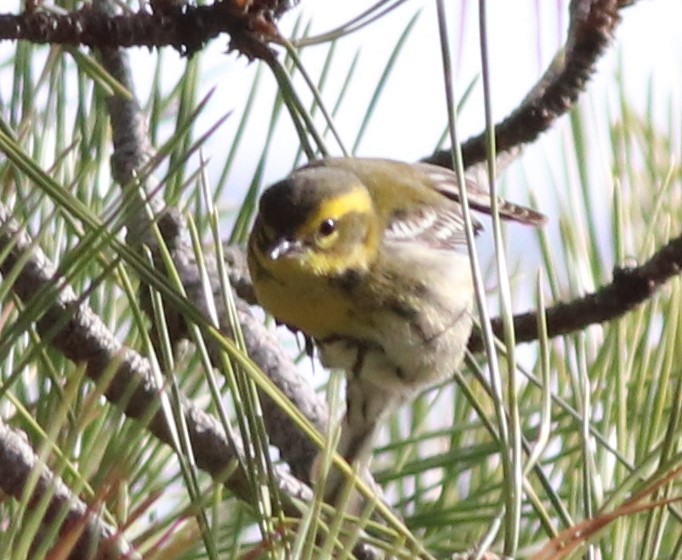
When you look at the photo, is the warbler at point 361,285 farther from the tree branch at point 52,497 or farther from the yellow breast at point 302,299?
the tree branch at point 52,497

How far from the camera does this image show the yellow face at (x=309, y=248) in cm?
98

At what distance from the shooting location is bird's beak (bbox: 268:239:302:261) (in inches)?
38.3

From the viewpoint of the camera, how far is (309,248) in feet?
3.44

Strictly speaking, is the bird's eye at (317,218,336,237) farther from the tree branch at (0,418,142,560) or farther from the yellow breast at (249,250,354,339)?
the tree branch at (0,418,142,560)

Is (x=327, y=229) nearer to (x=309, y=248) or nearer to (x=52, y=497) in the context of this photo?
(x=309, y=248)

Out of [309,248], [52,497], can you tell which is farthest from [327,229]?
[52,497]

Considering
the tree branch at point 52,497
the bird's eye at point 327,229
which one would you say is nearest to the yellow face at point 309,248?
the bird's eye at point 327,229

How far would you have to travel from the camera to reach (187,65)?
0.83 metres

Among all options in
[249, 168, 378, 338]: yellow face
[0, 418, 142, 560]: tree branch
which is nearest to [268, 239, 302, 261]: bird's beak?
[249, 168, 378, 338]: yellow face

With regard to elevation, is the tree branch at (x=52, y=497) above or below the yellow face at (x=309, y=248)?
below

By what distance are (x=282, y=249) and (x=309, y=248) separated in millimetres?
71

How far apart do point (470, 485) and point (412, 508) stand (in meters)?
0.04

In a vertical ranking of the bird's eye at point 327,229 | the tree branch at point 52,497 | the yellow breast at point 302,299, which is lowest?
the tree branch at point 52,497

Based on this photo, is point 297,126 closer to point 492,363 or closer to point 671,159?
point 492,363
